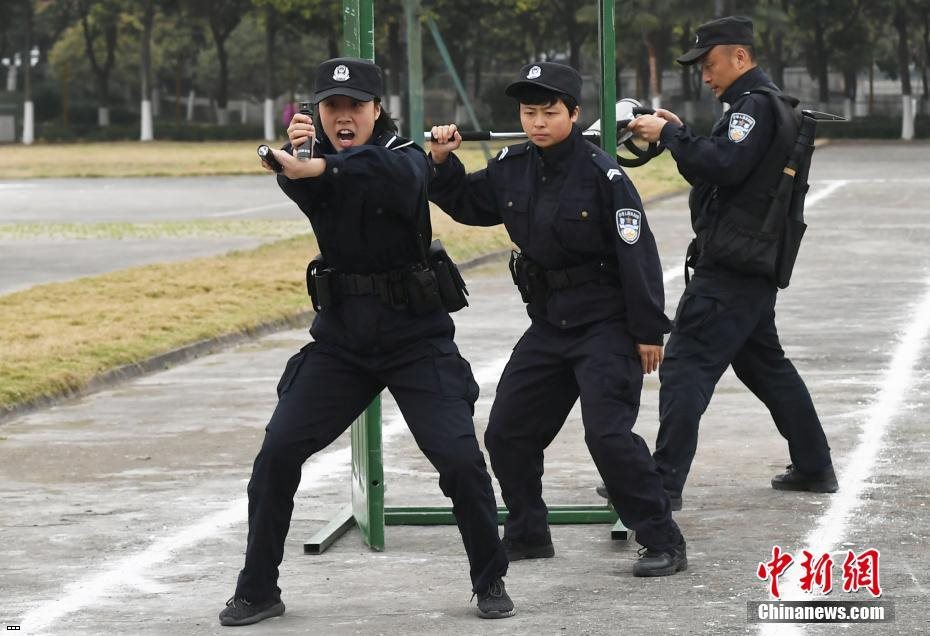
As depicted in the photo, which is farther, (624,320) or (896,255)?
(896,255)

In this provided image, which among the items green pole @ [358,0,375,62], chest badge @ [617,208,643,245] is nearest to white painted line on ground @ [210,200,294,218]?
green pole @ [358,0,375,62]

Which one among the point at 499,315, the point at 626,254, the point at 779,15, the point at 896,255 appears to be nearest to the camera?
the point at 626,254

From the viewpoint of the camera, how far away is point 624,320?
6438mm

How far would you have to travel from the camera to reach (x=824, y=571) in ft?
20.8

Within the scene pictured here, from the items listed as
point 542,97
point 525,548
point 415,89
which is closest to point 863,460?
point 525,548

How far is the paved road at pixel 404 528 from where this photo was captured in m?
6.00

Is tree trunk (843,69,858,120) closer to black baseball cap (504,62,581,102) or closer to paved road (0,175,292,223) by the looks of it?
paved road (0,175,292,223)

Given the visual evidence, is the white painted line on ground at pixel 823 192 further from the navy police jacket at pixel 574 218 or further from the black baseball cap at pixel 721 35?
the navy police jacket at pixel 574 218

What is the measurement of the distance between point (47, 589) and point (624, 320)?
2.21 meters

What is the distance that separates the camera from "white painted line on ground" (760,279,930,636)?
630 cm

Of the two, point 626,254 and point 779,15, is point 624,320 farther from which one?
point 779,15

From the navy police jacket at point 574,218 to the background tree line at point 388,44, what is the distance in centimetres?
4987

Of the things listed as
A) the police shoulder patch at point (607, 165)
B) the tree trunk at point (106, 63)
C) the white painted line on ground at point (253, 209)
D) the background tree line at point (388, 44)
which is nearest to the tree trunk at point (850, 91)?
the background tree line at point (388, 44)

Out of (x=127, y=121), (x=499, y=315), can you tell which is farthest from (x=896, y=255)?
(x=127, y=121)
